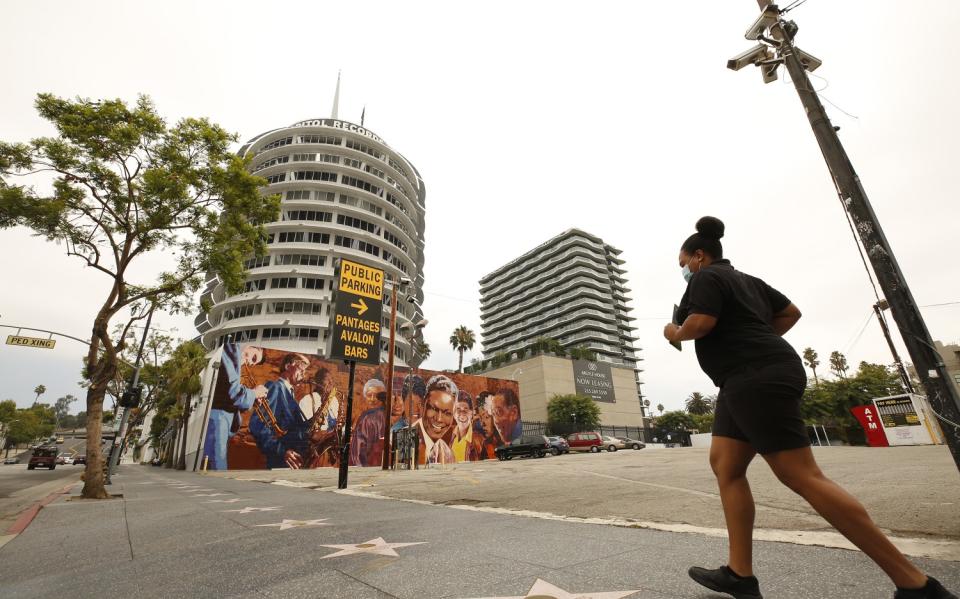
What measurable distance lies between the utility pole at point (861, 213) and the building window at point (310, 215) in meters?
47.6

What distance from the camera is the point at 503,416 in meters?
33.3

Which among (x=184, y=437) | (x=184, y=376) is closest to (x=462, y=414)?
(x=184, y=376)

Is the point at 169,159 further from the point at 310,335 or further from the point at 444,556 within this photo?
the point at 310,335

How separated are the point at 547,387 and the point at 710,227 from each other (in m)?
65.0

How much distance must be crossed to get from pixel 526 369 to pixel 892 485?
63769 mm

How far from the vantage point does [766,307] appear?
2303 mm

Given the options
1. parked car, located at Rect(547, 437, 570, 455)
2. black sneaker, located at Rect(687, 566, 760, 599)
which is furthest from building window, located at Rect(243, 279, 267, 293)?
black sneaker, located at Rect(687, 566, 760, 599)

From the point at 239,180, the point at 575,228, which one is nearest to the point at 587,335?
the point at 575,228

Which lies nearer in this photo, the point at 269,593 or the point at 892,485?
the point at 269,593

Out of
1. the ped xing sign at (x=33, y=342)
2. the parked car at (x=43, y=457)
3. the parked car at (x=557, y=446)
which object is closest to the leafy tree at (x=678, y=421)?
the parked car at (x=557, y=446)

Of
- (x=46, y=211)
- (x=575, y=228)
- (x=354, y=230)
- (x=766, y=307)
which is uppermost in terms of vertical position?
(x=575, y=228)

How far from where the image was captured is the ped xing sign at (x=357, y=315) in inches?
445

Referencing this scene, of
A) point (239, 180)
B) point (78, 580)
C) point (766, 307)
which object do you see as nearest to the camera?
point (766, 307)

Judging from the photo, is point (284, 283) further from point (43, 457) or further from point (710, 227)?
point (710, 227)
